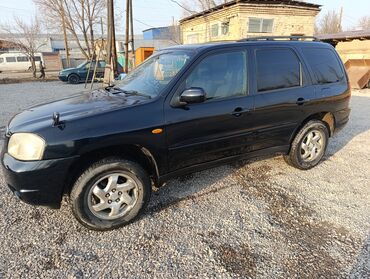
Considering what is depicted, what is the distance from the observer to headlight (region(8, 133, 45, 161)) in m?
2.29

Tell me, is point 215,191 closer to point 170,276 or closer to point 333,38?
point 170,276

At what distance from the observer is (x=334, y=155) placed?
4.72 meters

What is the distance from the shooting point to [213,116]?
2.98 m

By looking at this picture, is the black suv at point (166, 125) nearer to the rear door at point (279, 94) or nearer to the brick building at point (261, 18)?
the rear door at point (279, 94)

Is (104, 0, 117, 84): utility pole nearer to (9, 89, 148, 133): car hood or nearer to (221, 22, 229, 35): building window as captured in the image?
(221, 22, 229, 35): building window

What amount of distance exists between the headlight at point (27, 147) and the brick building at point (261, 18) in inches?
651

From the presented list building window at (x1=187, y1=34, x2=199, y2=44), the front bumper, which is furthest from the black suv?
building window at (x1=187, y1=34, x2=199, y2=44)

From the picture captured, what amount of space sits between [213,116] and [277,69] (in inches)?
48.9

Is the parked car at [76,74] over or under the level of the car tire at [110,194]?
over

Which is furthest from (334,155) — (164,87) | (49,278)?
(49,278)

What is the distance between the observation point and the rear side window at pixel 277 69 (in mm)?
3352

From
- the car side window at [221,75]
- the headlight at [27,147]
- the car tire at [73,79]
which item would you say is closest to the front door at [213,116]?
the car side window at [221,75]

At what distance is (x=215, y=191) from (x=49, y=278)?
2056 millimetres

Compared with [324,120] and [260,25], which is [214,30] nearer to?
[260,25]
